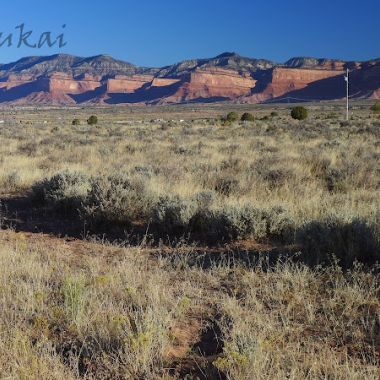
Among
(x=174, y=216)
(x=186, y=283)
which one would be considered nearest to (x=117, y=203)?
(x=174, y=216)

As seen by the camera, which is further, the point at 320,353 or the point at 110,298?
the point at 110,298

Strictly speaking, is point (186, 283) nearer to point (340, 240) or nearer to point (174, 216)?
point (340, 240)

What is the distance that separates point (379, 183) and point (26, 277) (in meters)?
7.28

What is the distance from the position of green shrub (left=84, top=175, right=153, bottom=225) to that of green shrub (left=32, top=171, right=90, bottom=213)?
1.09 ft

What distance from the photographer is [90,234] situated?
7.03 m

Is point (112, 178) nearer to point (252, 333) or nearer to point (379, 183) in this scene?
point (379, 183)

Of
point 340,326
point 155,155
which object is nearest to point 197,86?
point 155,155

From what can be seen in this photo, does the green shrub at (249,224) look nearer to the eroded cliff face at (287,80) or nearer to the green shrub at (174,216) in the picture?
the green shrub at (174,216)

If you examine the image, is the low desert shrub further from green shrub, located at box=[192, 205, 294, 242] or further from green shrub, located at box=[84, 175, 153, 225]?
green shrub, located at box=[84, 175, 153, 225]

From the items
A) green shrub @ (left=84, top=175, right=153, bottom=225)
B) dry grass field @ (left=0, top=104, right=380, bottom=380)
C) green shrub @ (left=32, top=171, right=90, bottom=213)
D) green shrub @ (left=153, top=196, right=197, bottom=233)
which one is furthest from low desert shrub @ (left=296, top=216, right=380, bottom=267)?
green shrub @ (left=32, top=171, right=90, bottom=213)

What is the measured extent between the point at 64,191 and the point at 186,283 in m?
4.48

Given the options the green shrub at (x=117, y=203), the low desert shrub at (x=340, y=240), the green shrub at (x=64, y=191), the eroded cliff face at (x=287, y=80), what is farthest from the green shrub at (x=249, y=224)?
the eroded cliff face at (x=287, y=80)

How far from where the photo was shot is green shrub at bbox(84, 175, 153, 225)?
7.35 metres

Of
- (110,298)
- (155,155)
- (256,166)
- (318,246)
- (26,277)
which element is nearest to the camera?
(110,298)
